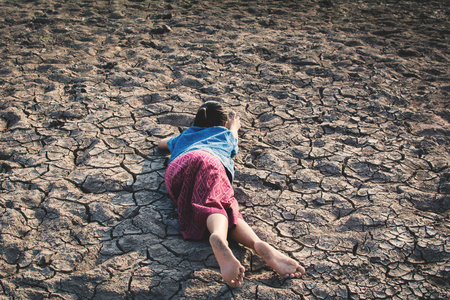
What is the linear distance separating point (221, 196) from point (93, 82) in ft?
7.31

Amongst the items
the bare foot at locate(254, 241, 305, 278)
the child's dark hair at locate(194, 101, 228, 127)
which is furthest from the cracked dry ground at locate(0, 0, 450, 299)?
the child's dark hair at locate(194, 101, 228, 127)

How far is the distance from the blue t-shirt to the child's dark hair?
3cm

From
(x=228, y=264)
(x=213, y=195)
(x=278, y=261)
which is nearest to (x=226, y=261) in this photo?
(x=228, y=264)

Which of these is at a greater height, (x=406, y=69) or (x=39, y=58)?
(x=406, y=69)

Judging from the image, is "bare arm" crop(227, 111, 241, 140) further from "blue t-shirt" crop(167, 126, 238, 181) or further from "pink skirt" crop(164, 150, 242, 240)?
"pink skirt" crop(164, 150, 242, 240)

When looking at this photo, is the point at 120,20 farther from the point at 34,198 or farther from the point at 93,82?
the point at 34,198

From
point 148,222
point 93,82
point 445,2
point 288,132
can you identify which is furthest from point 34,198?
point 445,2

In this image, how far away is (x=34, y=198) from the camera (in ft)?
7.66

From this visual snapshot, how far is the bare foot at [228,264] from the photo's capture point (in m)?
1.73

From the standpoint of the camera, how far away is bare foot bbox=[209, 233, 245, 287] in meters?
1.73

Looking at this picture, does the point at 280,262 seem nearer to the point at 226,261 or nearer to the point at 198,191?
the point at 226,261

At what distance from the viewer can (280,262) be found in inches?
73.0

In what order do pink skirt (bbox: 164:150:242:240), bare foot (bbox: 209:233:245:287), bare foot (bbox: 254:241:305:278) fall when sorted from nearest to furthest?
bare foot (bbox: 209:233:245:287)
bare foot (bbox: 254:241:305:278)
pink skirt (bbox: 164:150:242:240)

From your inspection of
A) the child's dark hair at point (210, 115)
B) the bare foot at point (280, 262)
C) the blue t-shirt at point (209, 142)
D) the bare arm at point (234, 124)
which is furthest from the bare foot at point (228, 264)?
the bare arm at point (234, 124)
